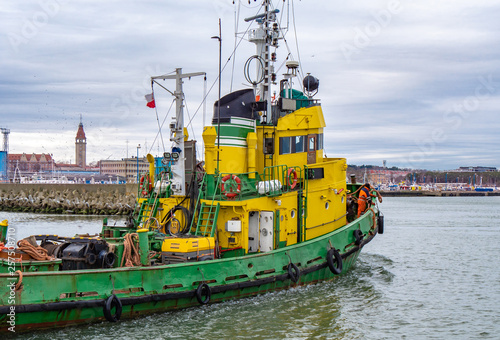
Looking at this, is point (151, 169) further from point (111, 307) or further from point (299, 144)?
point (111, 307)

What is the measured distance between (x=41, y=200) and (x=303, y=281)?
36205mm

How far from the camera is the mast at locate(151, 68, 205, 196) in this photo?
40.3ft

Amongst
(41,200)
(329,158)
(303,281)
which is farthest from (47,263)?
(41,200)

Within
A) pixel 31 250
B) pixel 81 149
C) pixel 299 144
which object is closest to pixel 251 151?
pixel 299 144

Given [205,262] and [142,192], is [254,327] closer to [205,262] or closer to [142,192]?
[205,262]

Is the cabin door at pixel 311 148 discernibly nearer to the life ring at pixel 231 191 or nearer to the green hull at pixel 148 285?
the green hull at pixel 148 285

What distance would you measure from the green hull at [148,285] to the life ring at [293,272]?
3.7 inches

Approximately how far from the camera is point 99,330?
9094mm

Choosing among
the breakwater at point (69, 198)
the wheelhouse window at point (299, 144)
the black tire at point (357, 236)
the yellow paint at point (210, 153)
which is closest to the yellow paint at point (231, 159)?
the yellow paint at point (210, 153)

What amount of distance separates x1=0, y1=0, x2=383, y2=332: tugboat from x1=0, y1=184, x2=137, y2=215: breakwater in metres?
26.6

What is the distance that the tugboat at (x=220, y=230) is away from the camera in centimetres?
905

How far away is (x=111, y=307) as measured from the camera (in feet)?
30.0

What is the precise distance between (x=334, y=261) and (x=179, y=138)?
496cm

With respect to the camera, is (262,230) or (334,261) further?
(334,261)
